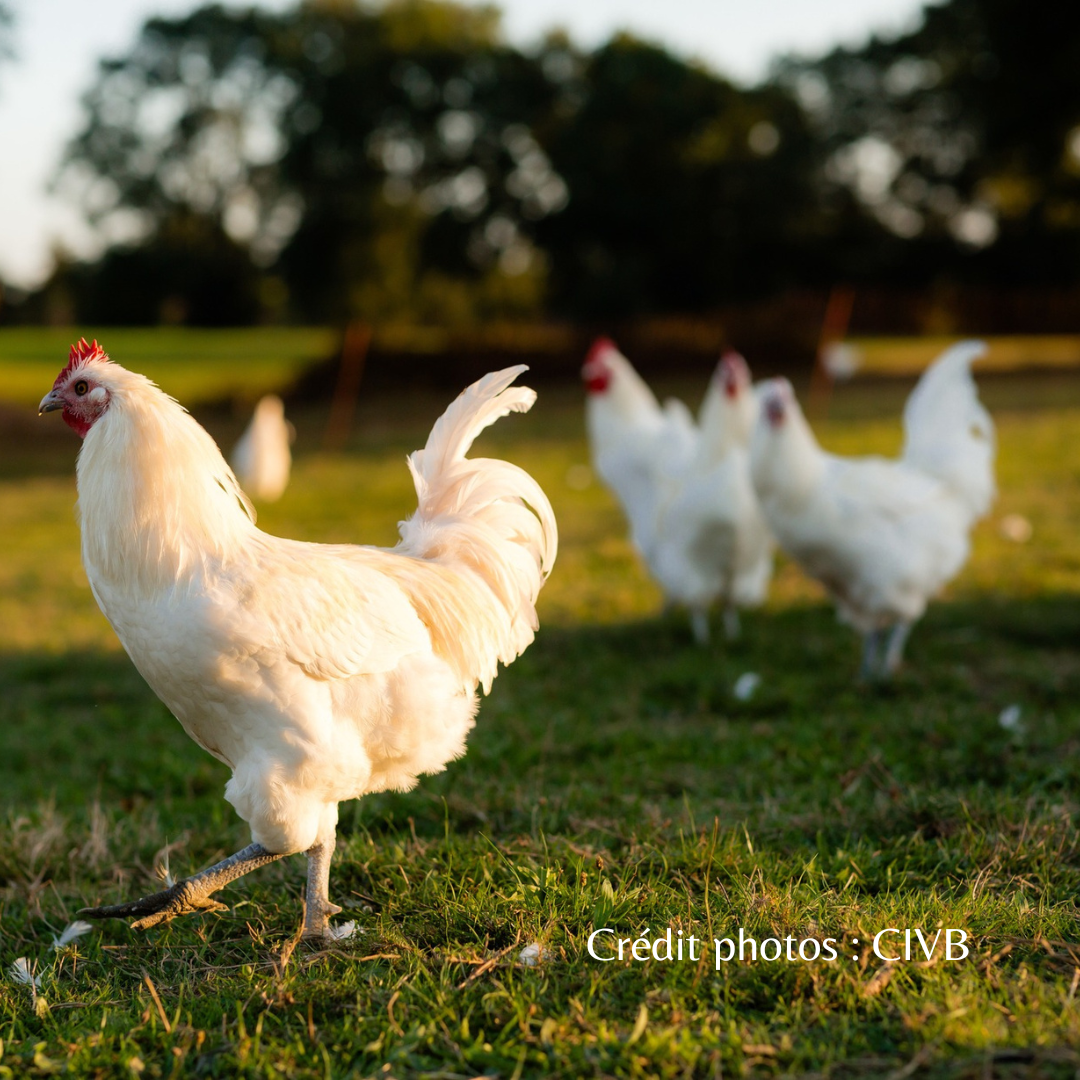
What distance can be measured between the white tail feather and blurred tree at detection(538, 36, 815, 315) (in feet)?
125

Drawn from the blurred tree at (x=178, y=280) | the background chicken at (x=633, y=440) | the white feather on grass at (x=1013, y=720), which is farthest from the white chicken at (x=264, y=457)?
the blurred tree at (x=178, y=280)

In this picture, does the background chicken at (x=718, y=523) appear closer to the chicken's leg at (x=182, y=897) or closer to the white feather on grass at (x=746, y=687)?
the white feather on grass at (x=746, y=687)

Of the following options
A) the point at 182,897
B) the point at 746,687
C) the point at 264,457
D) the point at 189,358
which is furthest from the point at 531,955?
the point at 189,358

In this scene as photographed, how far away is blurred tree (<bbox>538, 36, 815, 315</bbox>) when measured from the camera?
41.1 m

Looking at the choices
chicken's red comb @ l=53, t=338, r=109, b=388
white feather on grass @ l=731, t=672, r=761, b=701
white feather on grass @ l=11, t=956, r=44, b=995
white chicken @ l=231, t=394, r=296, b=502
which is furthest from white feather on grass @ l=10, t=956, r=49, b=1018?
white chicken @ l=231, t=394, r=296, b=502

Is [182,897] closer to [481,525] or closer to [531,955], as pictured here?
[531,955]

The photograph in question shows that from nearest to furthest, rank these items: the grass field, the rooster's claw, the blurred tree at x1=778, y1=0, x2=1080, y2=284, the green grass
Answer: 1. the grass field
2. the rooster's claw
3. the green grass
4. the blurred tree at x1=778, y1=0, x2=1080, y2=284

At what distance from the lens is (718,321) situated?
27.3m

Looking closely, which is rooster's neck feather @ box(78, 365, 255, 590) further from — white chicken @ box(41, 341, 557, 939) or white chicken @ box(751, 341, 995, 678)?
white chicken @ box(751, 341, 995, 678)

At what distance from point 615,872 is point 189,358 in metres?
35.8

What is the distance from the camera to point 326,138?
48812mm

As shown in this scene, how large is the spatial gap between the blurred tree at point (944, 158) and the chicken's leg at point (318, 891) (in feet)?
104

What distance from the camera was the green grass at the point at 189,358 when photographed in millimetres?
27047

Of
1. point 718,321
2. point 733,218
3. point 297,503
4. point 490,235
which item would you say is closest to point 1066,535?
point 297,503
